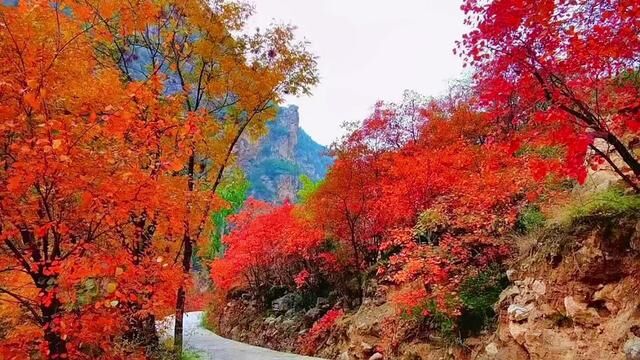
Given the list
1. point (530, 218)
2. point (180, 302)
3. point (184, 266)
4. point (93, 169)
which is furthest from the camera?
point (530, 218)

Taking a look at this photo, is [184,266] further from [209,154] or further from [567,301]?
[567,301]

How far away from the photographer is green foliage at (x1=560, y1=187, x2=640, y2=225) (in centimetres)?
602

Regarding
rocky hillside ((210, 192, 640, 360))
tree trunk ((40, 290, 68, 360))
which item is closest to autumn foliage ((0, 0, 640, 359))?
tree trunk ((40, 290, 68, 360))

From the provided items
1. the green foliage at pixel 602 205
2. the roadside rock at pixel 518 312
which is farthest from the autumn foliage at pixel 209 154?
the roadside rock at pixel 518 312

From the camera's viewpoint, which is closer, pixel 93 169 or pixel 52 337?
pixel 93 169

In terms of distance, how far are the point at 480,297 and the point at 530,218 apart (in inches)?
88.3

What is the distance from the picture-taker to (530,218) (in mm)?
10742

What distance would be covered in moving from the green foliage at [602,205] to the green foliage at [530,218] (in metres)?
2.98

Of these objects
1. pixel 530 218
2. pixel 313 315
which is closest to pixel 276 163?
pixel 313 315

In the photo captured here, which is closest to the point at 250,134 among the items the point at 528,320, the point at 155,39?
the point at 155,39

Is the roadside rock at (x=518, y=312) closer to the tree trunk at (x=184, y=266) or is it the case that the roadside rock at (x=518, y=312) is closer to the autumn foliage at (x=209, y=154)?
the autumn foliage at (x=209, y=154)

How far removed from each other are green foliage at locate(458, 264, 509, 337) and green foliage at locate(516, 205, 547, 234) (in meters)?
1.33

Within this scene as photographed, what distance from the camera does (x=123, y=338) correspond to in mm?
9227

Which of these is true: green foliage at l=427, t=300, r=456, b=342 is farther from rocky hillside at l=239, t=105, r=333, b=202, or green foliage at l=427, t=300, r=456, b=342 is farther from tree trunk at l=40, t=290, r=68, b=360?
rocky hillside at l=239, t=105, r=333, b=202
